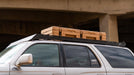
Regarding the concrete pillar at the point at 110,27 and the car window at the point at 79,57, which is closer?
the car window at the point at 79,57

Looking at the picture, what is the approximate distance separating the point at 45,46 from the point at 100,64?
138cm

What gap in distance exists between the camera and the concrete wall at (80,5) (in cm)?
1730

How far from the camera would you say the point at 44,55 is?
4363mm

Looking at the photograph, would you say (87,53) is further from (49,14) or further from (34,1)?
(49,14)

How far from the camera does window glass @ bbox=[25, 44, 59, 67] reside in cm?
425

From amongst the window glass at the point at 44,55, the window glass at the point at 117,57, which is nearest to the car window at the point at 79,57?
the window glass at the point at 44,55

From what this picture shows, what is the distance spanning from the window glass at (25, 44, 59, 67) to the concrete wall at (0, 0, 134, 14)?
1346 cm

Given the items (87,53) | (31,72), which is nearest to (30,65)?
(31,72)

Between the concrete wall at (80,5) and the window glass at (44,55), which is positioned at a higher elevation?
the concrete wall at (80,5)

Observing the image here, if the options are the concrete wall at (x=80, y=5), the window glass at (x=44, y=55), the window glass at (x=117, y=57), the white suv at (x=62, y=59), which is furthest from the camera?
the concrete wall at (x=80, y=5)

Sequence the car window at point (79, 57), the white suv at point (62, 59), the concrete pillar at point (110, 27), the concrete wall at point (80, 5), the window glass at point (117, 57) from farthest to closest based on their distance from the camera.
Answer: the concrete pillar at point (110, 27) → the concrete wall at point (80, 5) → the window glass at point (117, 57) → the car window at point (79, 57) → the white suv at point (62, 59)

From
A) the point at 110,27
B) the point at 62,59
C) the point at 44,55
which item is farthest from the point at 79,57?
the point at 110,27

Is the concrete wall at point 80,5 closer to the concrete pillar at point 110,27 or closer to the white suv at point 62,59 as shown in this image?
the concrete pillar at point 110,27

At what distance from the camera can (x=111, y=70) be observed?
16.3 feet
